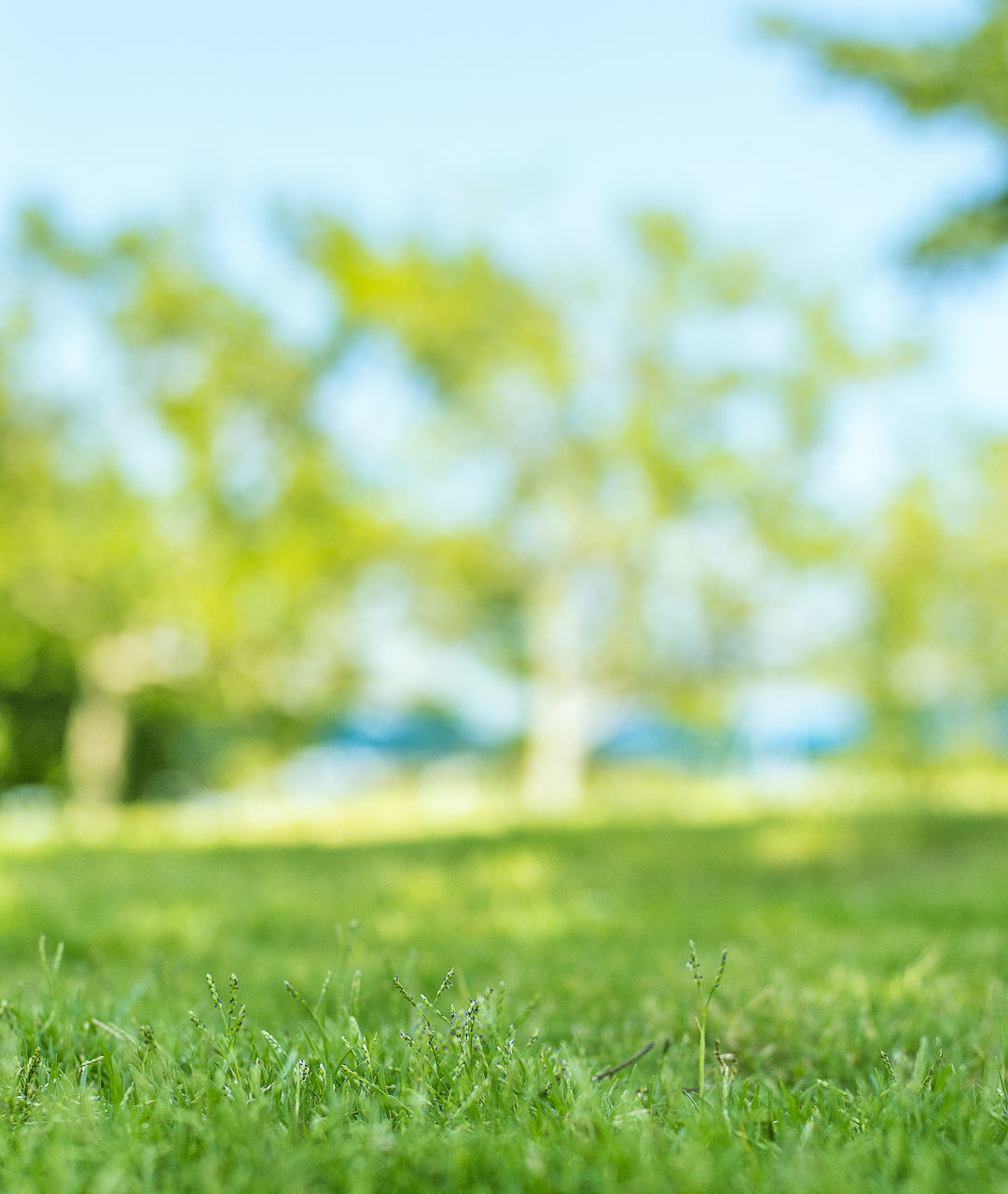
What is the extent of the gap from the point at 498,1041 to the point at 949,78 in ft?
21.0

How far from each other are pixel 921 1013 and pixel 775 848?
6.32 meters

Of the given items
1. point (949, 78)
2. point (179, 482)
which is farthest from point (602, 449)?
→ point (949, 78)

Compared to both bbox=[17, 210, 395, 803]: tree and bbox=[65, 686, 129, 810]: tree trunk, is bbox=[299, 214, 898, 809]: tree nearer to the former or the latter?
bbox=[17, 210, 395, 803]: tree

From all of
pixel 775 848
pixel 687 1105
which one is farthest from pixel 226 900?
pixel 775 848

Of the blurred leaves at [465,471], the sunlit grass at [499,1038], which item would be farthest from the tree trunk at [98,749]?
the sunlit grass at [499,1038]

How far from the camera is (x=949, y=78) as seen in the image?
20.7ft

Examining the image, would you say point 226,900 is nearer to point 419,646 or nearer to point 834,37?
point 834,37

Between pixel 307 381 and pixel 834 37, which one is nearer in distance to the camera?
pixel 834 37

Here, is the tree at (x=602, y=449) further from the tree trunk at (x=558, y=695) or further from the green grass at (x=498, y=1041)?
the green grass at (x=498, y=1041)

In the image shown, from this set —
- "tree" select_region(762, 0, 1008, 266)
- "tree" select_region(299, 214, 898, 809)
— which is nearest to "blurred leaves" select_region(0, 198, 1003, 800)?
"tree" select_region(299, 214, 898, 809)

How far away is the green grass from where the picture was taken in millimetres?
1466

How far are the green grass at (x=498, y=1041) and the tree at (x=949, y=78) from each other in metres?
3.88

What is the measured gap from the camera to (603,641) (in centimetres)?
1841

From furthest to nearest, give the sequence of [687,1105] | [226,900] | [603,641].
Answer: [603,641] → [226,900] → [687,1105]
